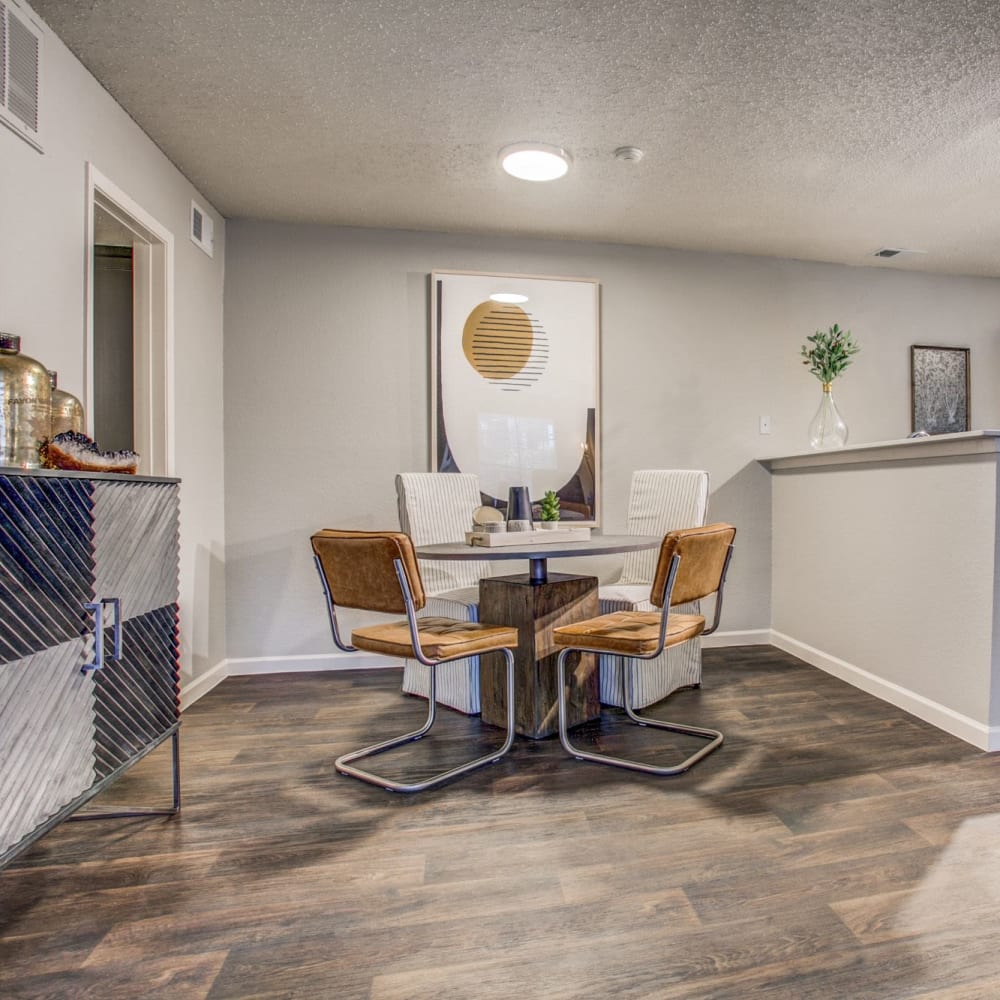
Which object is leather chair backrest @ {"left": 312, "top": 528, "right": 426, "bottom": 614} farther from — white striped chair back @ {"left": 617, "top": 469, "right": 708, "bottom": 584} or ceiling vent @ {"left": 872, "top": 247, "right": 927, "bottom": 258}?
ceiling vent @ {"left": 872, "top": 247, "right": 927, "bottom": 258}

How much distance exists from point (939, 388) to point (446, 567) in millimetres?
3404

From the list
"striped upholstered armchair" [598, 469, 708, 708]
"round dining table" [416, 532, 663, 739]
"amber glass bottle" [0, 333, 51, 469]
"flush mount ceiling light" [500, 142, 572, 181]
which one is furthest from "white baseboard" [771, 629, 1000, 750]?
"amber glass bottle" [0, 333, 51, 469]

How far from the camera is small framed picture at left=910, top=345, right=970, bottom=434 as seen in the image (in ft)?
13.3

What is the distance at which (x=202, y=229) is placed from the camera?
305 centimetres

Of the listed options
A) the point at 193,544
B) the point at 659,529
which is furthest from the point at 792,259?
the point at 193,544

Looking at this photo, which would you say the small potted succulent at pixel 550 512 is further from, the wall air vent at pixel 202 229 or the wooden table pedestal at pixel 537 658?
the wall air vent at pixel 202 229

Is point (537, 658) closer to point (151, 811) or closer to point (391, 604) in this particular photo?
point (391, 604)

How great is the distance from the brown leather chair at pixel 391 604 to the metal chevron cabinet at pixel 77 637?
488 millimetres

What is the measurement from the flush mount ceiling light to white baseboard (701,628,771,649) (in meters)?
2.66

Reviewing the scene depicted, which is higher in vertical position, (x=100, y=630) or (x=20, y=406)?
(x=20, y=406)

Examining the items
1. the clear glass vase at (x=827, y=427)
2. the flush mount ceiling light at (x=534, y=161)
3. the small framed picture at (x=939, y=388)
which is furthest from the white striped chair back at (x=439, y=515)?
the small framed picture at (x=939, y=388)

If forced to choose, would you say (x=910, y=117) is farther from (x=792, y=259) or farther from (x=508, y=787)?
(x=508, y=787)

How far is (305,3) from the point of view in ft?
5.92

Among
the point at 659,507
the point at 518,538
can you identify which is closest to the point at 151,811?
the point at 518,538
